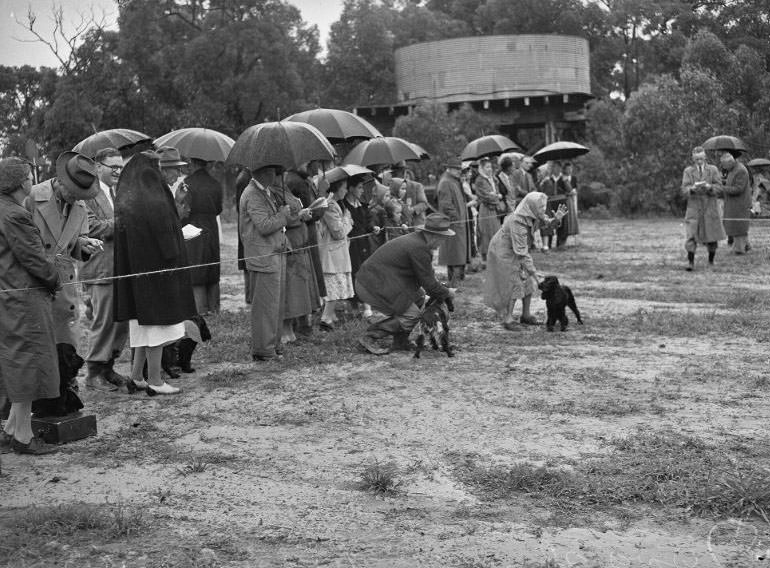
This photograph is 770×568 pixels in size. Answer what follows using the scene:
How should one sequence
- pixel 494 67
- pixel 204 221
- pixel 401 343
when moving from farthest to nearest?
1. pixel 494 67
2. pixel 204 221
3. pixel 401 343

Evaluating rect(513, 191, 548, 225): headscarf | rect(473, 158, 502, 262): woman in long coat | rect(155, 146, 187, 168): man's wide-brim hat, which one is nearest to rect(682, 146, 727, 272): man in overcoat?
rect(473, 158, 502, 262): woman in long coat

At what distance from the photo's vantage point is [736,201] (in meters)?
16.9

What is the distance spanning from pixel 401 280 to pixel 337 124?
3.11 meters

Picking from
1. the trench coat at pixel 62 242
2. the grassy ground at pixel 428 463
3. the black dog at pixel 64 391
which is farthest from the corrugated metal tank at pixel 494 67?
the black dog at pixel 64 391

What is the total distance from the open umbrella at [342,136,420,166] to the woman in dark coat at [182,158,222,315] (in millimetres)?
2150

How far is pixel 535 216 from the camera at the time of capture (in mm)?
10445

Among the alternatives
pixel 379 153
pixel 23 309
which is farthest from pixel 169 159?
pixel 379 153

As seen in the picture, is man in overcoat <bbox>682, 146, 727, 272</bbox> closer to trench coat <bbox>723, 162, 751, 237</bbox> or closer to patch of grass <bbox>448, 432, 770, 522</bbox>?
trench coat <bbox>723, 162, 751, 237</bbox>

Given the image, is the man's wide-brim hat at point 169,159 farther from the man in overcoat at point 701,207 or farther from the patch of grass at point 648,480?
the man in overcoat at point 701,207

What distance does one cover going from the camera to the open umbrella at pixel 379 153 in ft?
40.9

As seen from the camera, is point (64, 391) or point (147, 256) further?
point (147, 256)

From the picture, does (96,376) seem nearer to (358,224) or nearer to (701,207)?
(358,224)

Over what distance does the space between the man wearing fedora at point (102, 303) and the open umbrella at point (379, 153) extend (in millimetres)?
4735

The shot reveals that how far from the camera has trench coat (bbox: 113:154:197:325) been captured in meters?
7.55
